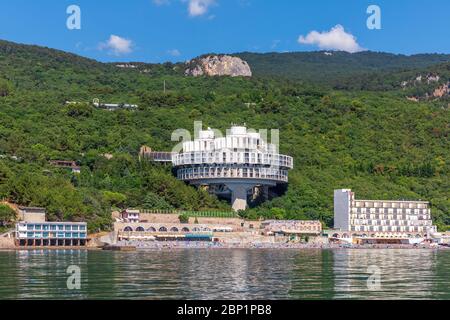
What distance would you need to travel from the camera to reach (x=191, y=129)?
126062mm

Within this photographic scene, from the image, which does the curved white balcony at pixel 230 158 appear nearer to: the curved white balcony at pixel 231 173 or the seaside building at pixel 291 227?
the curved white balcony at pixel 231 173

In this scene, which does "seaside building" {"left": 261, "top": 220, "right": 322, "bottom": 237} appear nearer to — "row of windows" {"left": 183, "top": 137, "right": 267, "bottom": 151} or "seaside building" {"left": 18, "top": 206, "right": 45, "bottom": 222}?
"row of windows" {"left": 183, "top": 137, "right": 267, "bottom": 151}

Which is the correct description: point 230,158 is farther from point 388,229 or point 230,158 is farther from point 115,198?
point 388,229

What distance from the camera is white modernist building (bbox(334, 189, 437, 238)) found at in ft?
347

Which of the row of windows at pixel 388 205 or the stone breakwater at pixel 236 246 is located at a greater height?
the row of windows at pixel 388 205

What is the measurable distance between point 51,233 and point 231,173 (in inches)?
1092

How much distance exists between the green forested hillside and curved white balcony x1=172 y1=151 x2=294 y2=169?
3.41 metres

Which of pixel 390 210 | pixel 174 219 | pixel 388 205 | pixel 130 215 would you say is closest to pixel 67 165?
pixel 130 215

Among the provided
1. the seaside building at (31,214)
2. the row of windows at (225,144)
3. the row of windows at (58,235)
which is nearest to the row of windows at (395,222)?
the row of windows at (225,144)

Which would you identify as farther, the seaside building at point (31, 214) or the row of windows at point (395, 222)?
the row of windows at point (395, 222)

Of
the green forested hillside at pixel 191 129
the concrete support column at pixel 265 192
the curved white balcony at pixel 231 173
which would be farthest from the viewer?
the concrete support column at pixel 265 192

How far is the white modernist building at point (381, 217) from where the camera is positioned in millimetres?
105875
